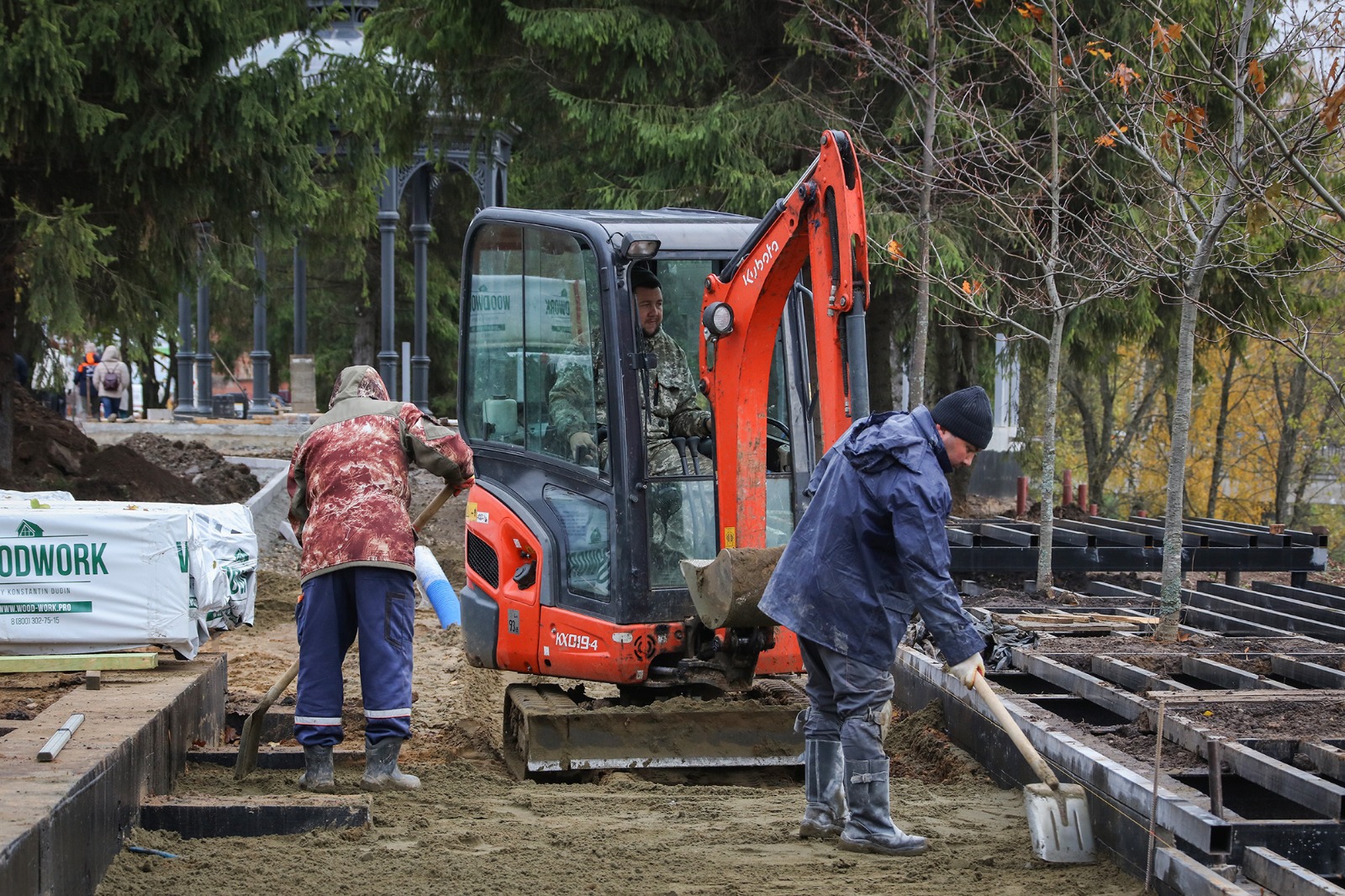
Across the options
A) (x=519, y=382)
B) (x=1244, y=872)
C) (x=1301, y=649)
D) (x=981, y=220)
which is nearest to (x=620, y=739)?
(x=519, y=382)

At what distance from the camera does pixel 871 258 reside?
41.8 feet

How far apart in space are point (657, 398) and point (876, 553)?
1.88 m

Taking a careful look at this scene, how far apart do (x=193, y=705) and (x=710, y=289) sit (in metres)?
3.14

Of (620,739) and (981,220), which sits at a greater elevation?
(981,220)

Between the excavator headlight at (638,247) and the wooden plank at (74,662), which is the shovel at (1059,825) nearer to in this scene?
the excavator headlight at (638,247)

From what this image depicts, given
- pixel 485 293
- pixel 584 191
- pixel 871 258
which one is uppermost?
pixel 584 191

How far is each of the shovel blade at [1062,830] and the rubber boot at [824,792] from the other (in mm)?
757

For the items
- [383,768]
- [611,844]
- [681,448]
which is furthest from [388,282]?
[611,844]

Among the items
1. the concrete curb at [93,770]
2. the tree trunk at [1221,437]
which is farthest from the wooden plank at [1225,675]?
the tree trunk at [1221,437]

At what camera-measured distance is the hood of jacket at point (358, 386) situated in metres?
6.35

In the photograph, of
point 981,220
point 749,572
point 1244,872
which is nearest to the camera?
point 1244,872

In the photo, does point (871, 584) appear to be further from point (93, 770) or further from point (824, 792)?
point (93, 770)

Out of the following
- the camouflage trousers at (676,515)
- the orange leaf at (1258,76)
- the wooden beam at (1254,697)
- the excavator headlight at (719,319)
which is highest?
the orange leaf at (1258,76)

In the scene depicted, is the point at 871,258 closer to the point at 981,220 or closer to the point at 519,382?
the point at 981,220
